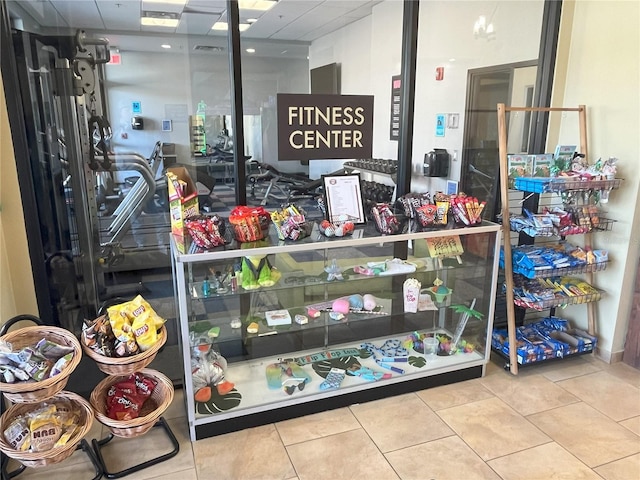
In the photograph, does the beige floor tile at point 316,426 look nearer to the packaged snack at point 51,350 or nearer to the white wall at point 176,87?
the packaged snack at point 51,350

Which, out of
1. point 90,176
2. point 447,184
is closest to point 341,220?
point 90,176

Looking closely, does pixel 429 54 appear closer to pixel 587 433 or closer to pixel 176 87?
pixel 176 87

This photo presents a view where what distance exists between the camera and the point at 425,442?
2.23 m

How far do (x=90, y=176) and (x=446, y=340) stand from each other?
2.56m

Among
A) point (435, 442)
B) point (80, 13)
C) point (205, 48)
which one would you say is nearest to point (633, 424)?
point (435, 442)

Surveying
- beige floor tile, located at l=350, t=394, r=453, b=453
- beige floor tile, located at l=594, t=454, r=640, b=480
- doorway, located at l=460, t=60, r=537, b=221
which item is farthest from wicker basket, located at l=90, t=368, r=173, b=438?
doorway, located at l=460, t=60, r=537, b=221

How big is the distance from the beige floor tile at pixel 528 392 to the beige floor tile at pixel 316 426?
0.92m

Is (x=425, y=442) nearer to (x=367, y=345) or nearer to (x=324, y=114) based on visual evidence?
(x=367, y=345)

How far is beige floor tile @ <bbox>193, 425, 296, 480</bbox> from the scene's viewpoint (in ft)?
6.63

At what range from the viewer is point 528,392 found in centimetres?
266

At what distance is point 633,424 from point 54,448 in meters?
2.78

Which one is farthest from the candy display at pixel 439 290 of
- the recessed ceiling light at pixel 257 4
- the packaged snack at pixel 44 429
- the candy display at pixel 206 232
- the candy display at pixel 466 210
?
the recessed ceiling light at pixel 257 4

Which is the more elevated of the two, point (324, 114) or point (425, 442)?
point (324, 114)

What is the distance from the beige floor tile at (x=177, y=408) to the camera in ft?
8.07
